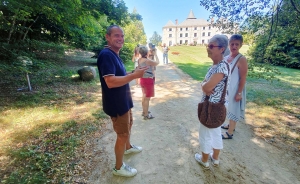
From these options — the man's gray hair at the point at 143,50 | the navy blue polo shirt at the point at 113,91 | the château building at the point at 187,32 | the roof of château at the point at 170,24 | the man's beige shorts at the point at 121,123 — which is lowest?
the man's beige shorts at the point at 121,123

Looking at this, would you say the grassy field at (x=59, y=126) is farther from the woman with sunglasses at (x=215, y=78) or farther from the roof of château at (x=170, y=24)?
the roof of château at (x=170, y=24)

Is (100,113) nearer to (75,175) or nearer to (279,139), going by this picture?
(75,175)

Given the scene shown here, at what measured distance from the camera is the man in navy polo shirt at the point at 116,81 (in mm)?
1670

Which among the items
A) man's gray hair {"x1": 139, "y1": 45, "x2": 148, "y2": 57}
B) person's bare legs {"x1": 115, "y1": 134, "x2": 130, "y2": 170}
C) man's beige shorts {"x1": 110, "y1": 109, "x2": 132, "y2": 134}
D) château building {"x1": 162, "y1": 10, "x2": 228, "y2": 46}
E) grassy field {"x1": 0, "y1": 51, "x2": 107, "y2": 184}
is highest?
château building {"x1": 162, "y1": 10, "x2": 228, "y2": 46}

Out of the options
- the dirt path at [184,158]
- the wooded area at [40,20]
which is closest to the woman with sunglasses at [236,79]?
the dirt path at [184,158]

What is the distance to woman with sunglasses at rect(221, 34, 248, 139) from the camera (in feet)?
9.21

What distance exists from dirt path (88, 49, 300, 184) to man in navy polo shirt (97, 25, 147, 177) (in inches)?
19.9

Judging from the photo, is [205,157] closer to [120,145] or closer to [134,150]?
[134,150]

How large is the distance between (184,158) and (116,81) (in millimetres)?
1786

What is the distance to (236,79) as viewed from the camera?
116 inches

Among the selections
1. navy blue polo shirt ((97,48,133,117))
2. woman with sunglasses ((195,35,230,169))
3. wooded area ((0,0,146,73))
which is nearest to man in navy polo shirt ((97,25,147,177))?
navy blue polo shirt ((97,48,133,117))

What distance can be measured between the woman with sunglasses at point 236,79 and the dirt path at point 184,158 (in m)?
0.51

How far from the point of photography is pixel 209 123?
2094 millimetres

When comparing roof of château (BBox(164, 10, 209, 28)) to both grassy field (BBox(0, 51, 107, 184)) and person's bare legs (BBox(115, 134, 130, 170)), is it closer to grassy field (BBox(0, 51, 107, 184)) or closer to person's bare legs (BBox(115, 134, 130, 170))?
grassy field (BBox(0, 51, 107, 184))
